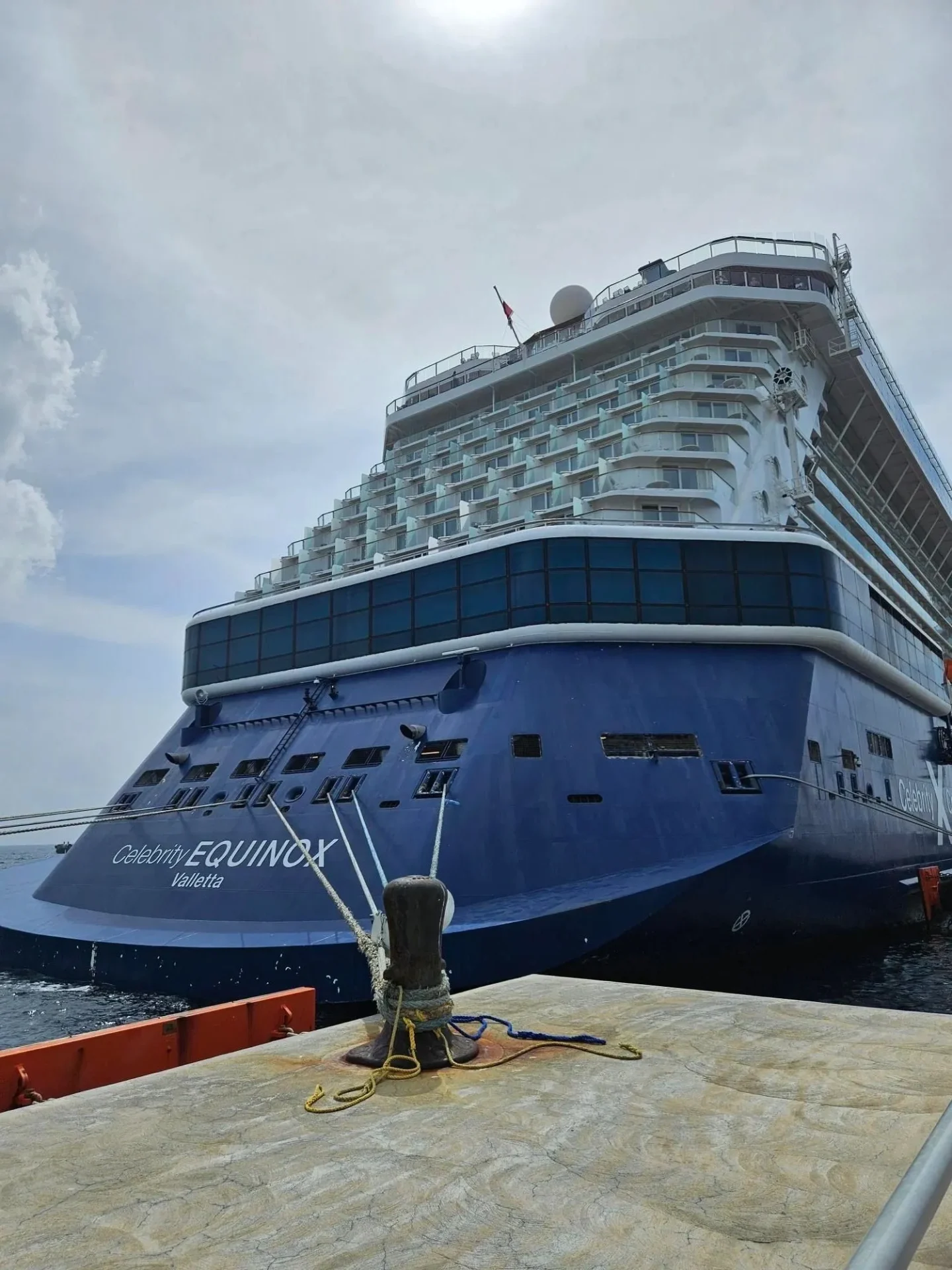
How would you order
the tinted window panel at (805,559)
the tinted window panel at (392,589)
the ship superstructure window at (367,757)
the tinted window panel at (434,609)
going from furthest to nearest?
the tinted window panel at (392,589) < the tinted window panel at (434,609) < the tinted window panel at (805,559) < the ship superstructure window at (367,757)

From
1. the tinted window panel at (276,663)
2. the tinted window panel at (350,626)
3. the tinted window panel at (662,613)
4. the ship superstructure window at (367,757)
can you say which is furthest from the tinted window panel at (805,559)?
the tinted window panel at (276,663)

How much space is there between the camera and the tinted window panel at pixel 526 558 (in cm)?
1972

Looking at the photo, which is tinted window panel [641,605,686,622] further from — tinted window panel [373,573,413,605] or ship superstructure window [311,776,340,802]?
ship superstructure window [311,776,340,802]

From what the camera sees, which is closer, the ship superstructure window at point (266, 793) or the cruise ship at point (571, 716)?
the cruise ship at point (571, 716)

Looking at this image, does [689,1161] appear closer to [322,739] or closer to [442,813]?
Result: [442,813]

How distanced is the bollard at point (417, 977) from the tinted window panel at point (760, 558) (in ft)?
49.8

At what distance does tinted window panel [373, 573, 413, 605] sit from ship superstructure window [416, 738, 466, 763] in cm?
532

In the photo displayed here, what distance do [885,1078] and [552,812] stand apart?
10.1 metres

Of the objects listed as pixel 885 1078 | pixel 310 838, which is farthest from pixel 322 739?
pixel 885 1078

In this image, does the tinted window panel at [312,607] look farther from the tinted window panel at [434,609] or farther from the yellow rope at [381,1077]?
the yellow rope at [381,1077]

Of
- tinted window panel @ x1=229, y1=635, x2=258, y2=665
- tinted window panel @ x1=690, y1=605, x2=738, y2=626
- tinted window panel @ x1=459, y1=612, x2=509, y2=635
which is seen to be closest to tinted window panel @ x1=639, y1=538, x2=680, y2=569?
tinted window panel @ x1=690, y1=605, x2=738, y2=626

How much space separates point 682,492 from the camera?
23516 mm

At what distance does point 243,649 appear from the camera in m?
25.8

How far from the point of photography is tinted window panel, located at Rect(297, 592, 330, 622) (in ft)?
79.0
